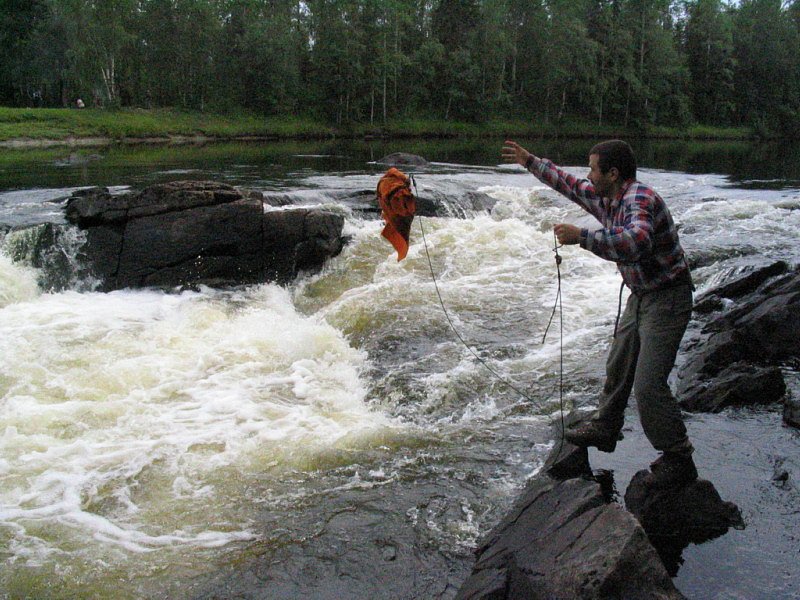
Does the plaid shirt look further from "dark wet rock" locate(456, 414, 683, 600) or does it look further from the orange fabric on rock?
the orange fabric on rock

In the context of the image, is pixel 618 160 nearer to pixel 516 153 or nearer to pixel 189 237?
pixel 516 153

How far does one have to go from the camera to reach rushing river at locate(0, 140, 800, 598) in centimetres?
485

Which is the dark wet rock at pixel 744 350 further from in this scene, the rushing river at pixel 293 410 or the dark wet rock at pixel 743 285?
the rushing river at pixel 293 410

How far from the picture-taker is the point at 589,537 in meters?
3.88

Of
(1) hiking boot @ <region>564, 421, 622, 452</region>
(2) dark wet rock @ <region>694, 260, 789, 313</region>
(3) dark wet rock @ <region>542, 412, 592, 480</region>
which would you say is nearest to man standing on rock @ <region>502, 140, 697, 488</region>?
(1) hiking boot @ <region>564, 421, 622, 452</region>

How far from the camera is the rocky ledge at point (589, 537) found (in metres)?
3.62

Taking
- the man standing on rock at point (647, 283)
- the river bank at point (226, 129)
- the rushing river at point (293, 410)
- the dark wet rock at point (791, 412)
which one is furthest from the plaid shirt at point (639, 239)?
the river bank at point (226, 129)

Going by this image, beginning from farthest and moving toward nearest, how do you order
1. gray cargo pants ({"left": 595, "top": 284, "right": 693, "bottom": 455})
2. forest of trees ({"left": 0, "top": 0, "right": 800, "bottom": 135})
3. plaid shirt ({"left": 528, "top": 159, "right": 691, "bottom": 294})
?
forest of trees ({"left": 0, "top": 0, "right": 800, "bottom": 135}) → gray cargo pants ({"left": 595, "top": 284, "right": 693, "bottom": 455}) → plaid shirt ({"left": 528, "top": 159, "right": 691, "bottom": 294})

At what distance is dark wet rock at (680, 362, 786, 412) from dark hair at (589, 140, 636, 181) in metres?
3.06

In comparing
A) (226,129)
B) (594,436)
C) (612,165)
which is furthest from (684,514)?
(226,129)

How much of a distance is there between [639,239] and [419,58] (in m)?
60.8

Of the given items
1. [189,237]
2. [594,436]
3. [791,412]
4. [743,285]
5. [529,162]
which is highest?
[529,162]

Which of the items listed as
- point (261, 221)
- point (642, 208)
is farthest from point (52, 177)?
point (642, 208)

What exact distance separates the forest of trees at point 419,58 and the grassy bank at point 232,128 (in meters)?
1.92
